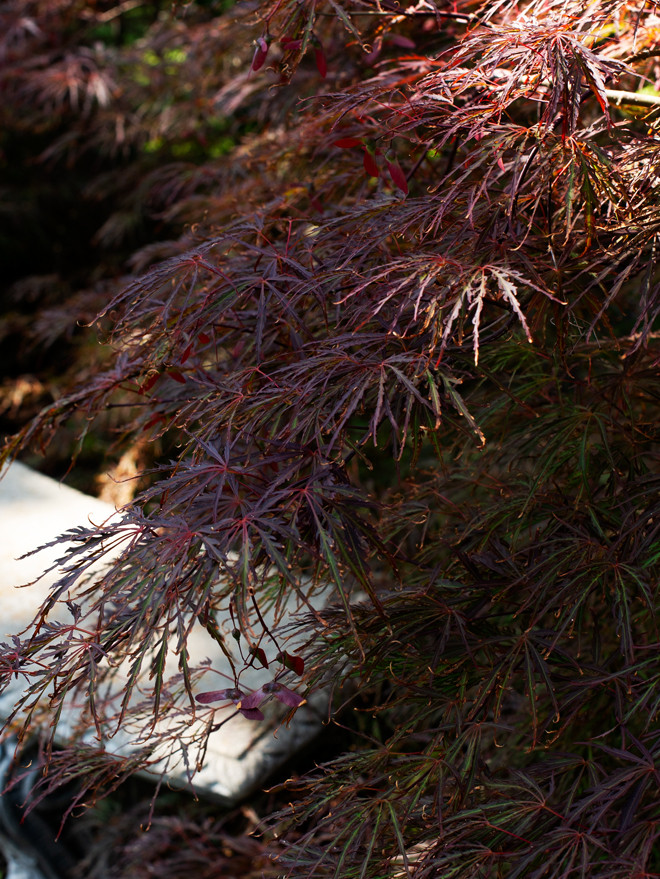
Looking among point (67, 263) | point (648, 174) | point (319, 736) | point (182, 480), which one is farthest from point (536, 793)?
point (67, 263)

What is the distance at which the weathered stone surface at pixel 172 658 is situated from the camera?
4.97ft

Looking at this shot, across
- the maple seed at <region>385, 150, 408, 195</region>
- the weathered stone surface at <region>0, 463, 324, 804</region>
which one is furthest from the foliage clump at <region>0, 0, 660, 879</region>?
the weathered stone surface at <region>0, 463, 324, 804</region>

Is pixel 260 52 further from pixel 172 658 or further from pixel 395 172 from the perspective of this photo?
pixel 172 658

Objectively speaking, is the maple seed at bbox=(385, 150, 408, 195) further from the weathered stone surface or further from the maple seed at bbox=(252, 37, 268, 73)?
the weathered stone surface

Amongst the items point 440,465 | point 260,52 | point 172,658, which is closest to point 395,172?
point 260,52

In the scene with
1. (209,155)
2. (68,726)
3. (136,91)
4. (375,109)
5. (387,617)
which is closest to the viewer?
(387,617)

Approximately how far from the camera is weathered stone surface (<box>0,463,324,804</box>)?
1516 mm

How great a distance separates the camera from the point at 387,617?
3.09ft

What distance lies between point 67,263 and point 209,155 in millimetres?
1011

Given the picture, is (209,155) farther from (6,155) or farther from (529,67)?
(529,67)

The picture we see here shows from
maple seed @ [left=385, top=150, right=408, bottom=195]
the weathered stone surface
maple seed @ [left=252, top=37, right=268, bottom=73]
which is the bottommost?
the weathered stone surface

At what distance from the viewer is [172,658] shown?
1684 millimetres

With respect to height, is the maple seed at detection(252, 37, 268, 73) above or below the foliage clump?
above

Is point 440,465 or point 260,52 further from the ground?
point 260,52
